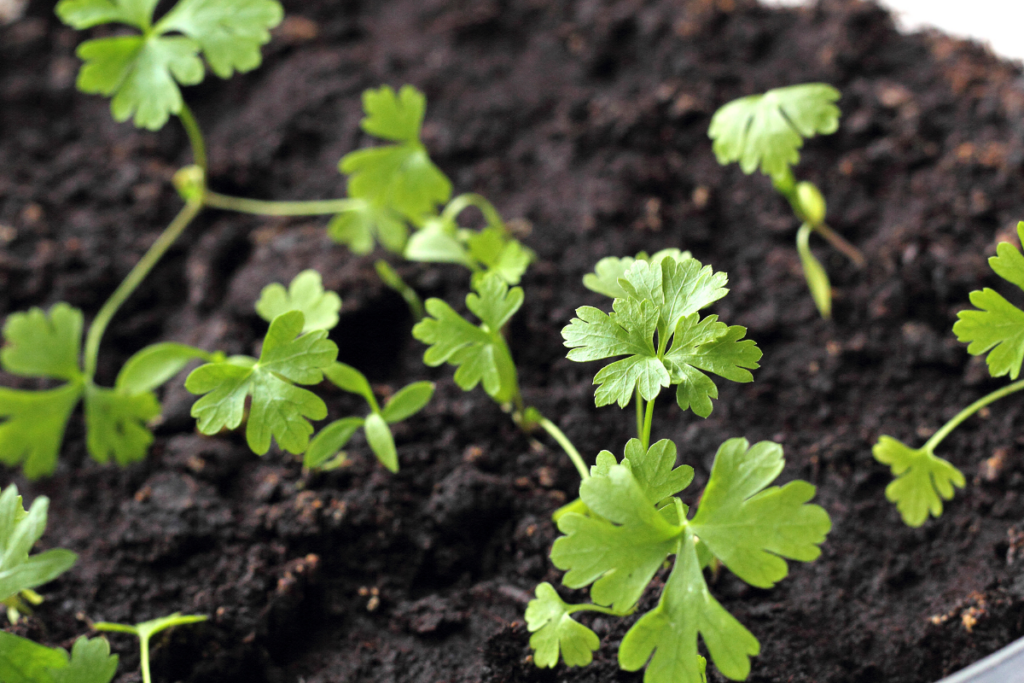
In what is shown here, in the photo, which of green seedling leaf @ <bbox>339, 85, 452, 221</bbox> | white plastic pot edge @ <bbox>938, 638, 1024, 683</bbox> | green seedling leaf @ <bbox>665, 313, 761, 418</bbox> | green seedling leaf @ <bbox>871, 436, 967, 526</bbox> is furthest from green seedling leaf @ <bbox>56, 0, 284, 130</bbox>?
white plastic pot edge @ <bbox>938, 638, 1024, 683</bbox>

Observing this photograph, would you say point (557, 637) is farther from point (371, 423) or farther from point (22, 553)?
point (22, 553)

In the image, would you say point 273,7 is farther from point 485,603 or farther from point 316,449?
point 485,603

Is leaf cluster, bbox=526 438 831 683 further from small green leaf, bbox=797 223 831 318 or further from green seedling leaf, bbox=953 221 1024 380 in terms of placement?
small green leaf, bbox=797 223 831 318

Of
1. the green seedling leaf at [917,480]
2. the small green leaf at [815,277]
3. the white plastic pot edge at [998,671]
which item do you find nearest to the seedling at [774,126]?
the small green leaf at [815,277]

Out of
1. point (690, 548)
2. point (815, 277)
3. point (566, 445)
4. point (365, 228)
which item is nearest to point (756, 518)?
point (690, 548)

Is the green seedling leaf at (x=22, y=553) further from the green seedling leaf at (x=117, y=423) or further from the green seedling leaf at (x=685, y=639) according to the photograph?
the green seedling leaf at (x=685, y=639)

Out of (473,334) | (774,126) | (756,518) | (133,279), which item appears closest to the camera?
(756,518)
